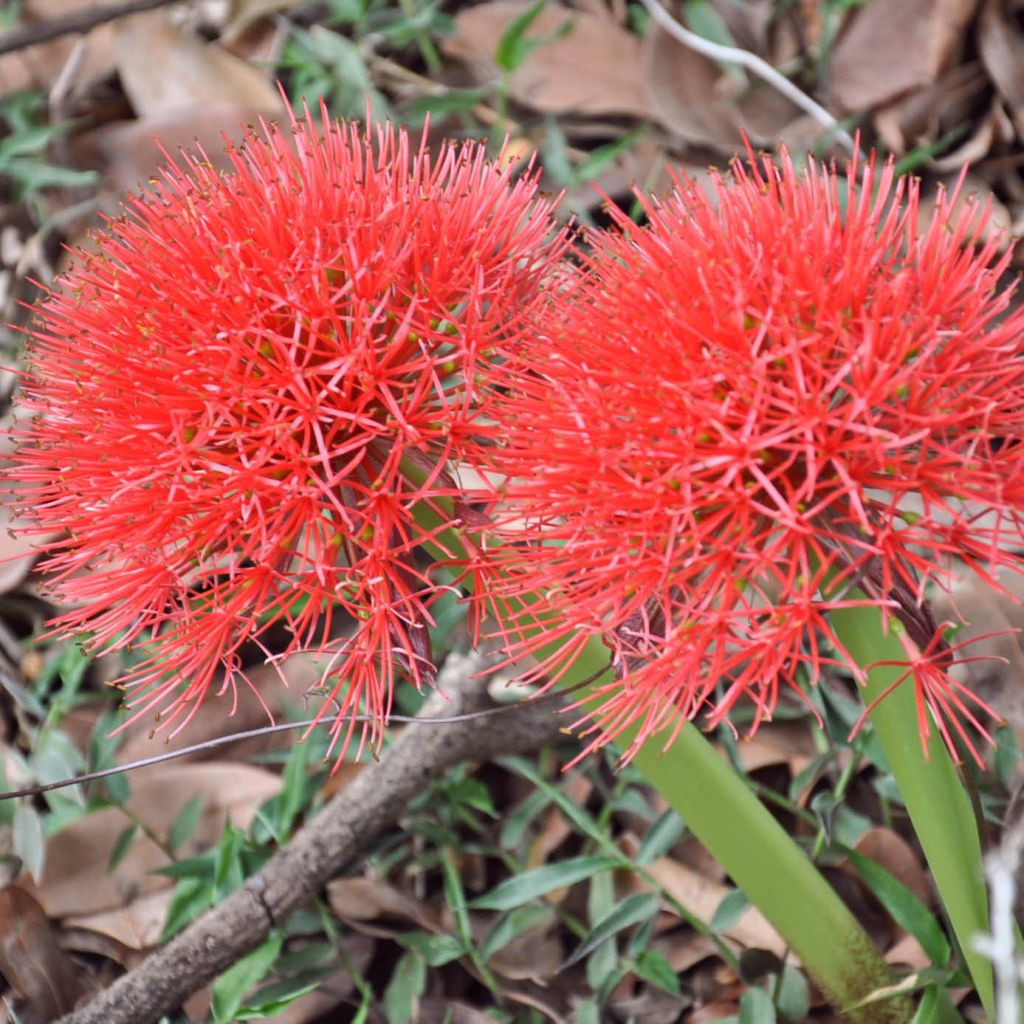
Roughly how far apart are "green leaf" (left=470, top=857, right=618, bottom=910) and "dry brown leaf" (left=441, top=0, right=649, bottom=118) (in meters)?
0.88

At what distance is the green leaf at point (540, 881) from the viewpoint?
3.18ft

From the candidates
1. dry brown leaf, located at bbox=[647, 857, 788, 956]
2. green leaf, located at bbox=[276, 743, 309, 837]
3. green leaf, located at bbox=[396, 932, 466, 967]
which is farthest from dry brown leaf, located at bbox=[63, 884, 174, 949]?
dry brown leaf, located at bbox=[647, 857, 788, 956]

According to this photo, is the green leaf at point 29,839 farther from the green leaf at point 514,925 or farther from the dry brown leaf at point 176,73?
the dry brown leaf at point 176,73

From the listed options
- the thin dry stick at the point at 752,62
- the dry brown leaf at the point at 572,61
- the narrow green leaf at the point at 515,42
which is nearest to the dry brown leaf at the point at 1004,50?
the thin dry stick at the point at 752,62

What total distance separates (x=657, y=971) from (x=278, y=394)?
0.56m

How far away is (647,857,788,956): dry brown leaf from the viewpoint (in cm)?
97

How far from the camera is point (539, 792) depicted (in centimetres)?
111

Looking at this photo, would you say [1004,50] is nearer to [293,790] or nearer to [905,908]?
[905,908]

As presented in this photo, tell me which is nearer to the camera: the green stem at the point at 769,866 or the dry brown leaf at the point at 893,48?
the green stem at the point at 769,866

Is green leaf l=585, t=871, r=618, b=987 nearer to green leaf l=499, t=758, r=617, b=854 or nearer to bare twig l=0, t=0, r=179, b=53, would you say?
green leaf l=499, t=758, r=617, b=854

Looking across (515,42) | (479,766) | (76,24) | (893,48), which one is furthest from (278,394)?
(76,24)

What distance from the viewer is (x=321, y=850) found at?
1.00m

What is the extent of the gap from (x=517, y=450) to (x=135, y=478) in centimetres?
24

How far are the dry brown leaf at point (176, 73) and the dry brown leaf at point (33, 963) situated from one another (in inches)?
38.3
